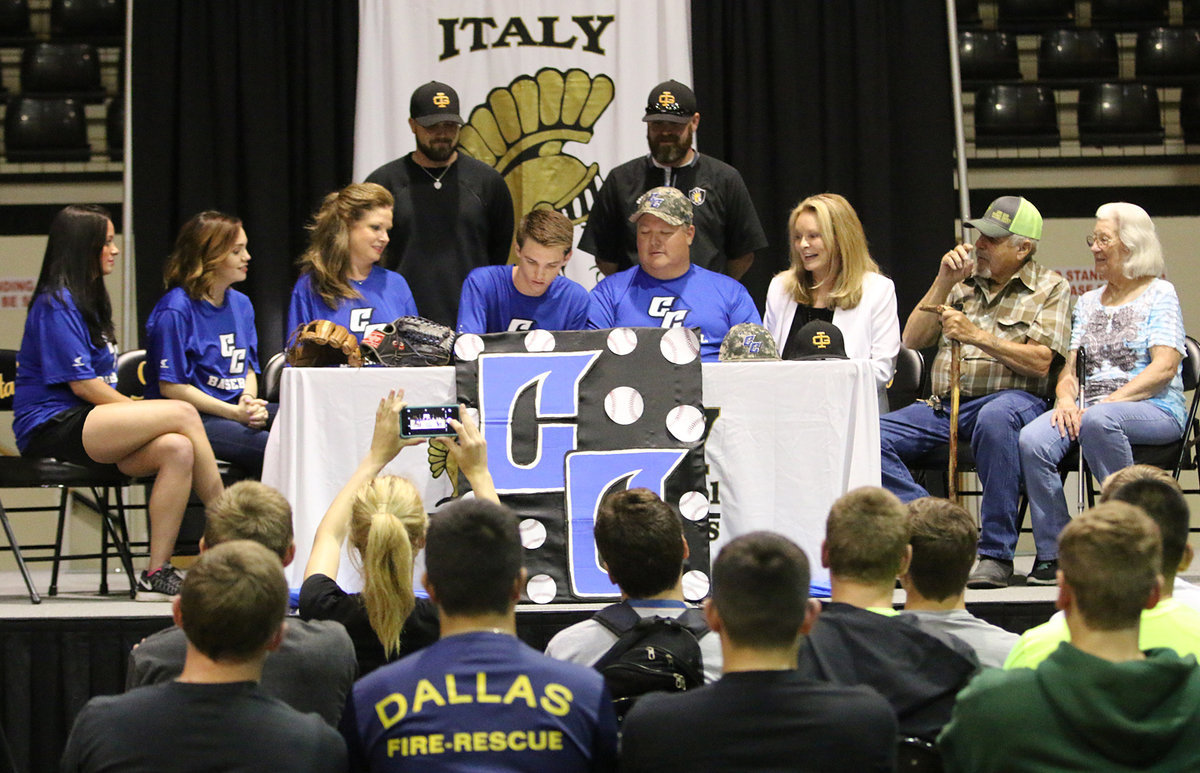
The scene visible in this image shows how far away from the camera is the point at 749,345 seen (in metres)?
3.63

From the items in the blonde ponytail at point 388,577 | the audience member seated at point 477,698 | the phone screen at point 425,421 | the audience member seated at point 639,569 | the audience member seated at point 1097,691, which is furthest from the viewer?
the phone screen at point 425,421

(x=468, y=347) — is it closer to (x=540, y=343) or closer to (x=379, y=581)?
(x=540, y=343)

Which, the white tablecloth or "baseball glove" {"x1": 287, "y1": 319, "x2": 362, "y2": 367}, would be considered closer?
the white tablecloth

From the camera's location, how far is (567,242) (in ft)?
13.3

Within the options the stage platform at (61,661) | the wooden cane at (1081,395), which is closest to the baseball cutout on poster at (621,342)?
the stage platform at (61,661)

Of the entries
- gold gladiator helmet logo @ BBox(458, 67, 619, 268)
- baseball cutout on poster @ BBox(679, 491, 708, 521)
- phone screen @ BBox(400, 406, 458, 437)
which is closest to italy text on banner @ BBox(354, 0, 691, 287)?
gold gladiator helmet logo @ BBox(458, 67, 619, 268)

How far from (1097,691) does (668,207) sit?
2.70m

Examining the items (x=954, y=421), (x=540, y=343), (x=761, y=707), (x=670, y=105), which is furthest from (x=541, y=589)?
(x=670, y=105)

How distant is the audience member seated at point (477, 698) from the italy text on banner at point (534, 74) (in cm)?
389

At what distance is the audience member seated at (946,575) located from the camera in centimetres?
217

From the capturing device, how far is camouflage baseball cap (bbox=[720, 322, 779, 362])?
3631 mm

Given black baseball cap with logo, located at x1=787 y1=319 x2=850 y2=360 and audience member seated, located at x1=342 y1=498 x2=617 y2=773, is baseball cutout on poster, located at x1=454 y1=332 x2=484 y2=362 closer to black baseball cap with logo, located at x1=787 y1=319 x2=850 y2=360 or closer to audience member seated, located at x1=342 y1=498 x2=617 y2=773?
black baseball cap with logo, located at x1=787 y1=319 x2=850 y2=360

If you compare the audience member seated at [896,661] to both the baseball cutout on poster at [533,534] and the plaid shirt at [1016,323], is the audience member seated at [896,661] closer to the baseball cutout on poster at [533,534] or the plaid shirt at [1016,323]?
the baseball cutout on poster at [533,534]

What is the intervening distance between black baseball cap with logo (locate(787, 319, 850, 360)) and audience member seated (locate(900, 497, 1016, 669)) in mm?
1557
